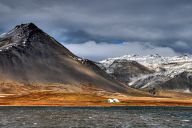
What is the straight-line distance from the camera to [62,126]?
6512 centimetres

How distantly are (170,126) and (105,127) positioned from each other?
10.4m

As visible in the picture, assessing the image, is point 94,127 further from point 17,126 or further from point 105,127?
point 17,126

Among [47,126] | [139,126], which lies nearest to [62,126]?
[47,126]

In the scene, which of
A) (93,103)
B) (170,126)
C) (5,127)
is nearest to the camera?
(5,127)

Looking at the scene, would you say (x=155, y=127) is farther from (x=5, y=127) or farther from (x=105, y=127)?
(x=5, y=127)

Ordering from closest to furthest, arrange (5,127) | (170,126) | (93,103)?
1. (5,127)
2. (170,126)
3. (93,103)

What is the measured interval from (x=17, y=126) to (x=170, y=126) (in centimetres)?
2277

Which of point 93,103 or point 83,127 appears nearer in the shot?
point 83,127

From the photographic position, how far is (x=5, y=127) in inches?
2446

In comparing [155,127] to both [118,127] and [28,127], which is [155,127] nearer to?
[118,127]

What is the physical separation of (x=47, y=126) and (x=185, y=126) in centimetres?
2052

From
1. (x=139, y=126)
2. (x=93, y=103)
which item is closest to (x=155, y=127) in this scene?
(x=139, y=126)

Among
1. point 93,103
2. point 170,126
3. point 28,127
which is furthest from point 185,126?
point 93,103

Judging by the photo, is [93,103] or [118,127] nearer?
[118,127]
